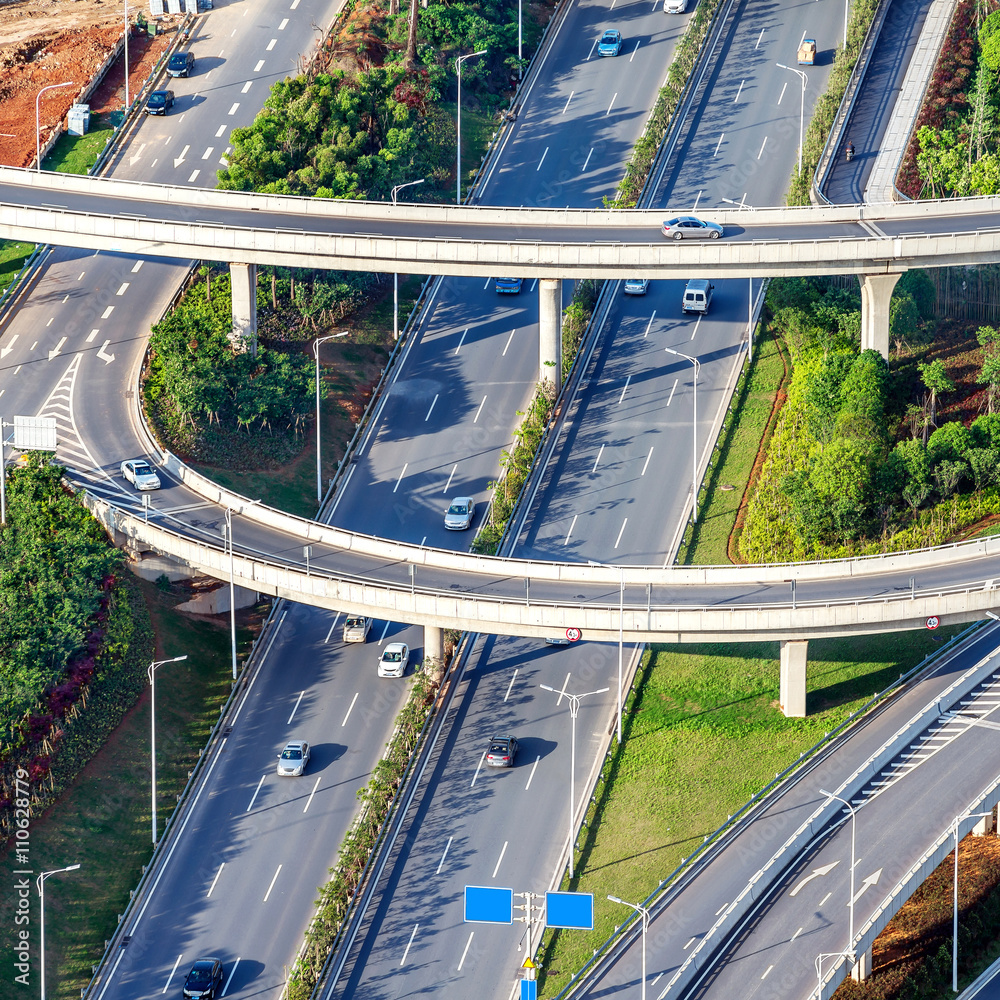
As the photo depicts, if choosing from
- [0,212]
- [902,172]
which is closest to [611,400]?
[902,172]

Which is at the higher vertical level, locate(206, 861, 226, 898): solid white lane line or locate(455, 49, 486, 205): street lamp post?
locate(455, 49, 486, 205): street lamp post

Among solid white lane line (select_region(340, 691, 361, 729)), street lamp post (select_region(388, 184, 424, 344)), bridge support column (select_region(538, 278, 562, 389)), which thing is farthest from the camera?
street lamp post (select_region(388, 184, 424, 344))

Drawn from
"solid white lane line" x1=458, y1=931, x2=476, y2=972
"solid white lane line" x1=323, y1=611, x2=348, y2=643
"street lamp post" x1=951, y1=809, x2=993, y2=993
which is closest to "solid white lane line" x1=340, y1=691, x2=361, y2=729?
"solid white lane line" x1=323, y1=611, x2=348, y2=643

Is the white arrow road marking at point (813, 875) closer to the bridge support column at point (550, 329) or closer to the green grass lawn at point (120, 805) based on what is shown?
the green grass lawn at point (120, 805)

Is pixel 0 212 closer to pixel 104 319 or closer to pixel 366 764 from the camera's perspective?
pixel 104 319

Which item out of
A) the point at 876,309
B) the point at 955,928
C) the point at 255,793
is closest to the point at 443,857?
the point at 255,793

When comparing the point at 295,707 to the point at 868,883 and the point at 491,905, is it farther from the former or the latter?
the point at 868,883

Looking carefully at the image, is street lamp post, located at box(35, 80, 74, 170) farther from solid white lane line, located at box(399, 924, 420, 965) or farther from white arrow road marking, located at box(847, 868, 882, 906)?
white arrow road marking, located at box(847, 868, 882, 906)

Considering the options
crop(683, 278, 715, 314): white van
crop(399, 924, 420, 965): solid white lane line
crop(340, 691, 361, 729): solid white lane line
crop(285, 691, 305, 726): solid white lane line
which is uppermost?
crop(285, 691, 305, 726): solid white lane line
